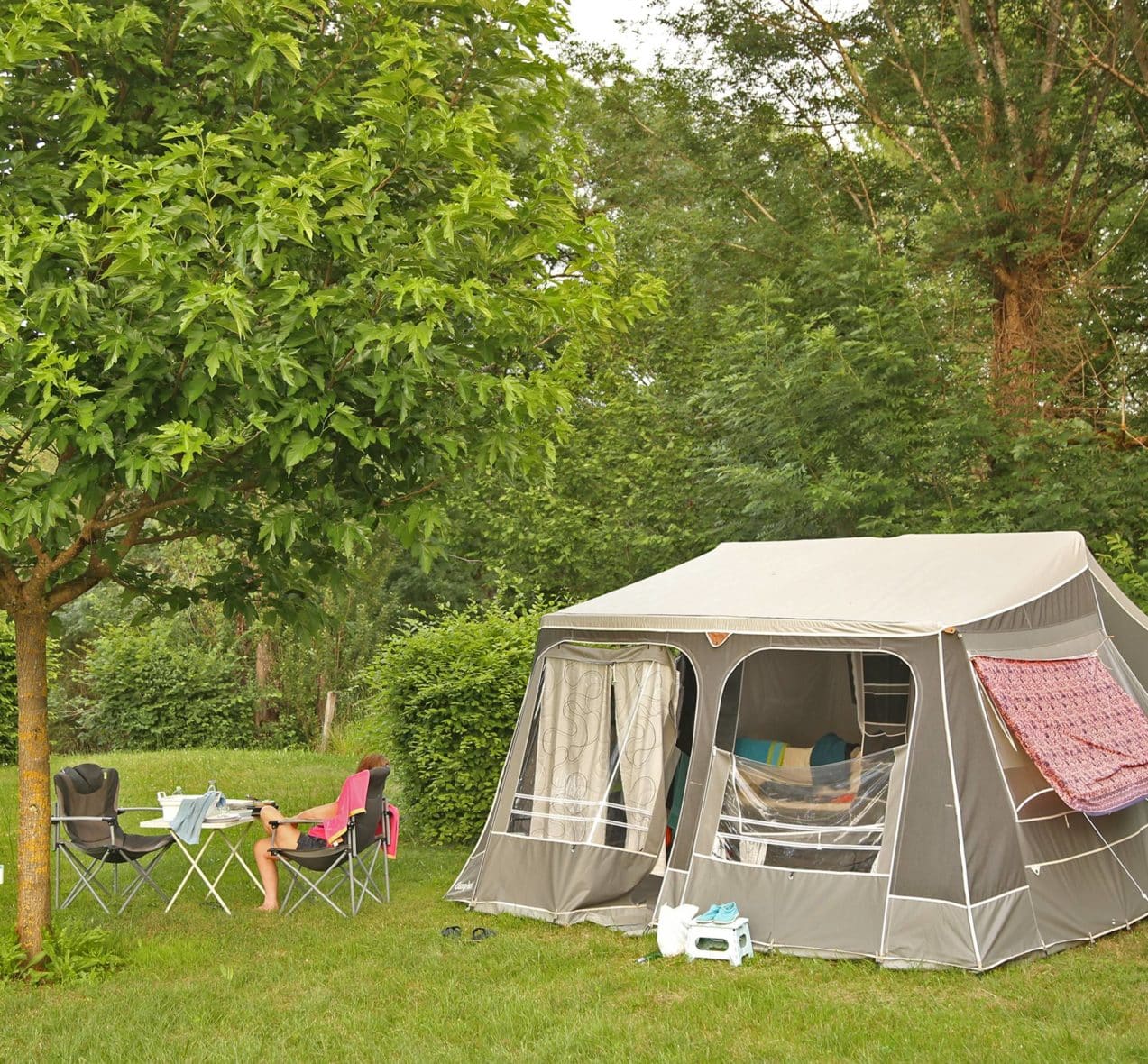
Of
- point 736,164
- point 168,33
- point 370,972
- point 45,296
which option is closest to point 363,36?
point 168,33

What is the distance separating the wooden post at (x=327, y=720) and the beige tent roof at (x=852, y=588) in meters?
7.74

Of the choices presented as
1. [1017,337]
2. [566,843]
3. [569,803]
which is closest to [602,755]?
[569,803]

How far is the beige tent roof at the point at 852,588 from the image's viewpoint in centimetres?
567

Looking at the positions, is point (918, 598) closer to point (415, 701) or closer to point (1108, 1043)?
point (1108, 1043)

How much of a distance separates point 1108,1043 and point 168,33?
5.10 meters

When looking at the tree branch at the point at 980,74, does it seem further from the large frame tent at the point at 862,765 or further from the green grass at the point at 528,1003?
the green grass at the point at 528,1003

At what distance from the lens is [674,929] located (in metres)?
5.54

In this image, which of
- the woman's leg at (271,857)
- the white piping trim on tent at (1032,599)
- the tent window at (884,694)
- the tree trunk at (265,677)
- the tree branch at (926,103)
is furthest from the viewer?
the tree trunk at (265,677)

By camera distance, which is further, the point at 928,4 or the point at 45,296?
the point at 928,4

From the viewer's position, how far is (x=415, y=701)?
824 cm

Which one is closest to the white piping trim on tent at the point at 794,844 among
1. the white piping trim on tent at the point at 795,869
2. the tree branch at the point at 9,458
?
the white piping trim on tent at the point at 795,869

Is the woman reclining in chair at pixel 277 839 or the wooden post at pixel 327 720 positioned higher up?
the woman reclining in chair at pixel 277 839

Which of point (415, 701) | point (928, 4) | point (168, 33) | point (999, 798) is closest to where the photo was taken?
point (168, 33)

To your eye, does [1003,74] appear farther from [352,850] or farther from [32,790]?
[32,790]
